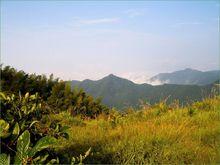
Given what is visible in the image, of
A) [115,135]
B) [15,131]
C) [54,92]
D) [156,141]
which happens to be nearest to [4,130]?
[15,131]

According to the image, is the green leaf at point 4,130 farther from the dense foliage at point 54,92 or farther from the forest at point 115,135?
the dense foliage at point 54,92

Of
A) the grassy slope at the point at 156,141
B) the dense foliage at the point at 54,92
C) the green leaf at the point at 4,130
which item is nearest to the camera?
the green leaf at the point at 4,130

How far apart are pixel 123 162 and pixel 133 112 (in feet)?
16.6

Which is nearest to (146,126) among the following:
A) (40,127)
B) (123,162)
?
(123,162)

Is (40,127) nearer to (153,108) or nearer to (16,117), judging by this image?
(16,117)

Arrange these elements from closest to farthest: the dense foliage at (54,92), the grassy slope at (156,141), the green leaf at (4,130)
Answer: the green leaf at (4,130) → the grassy slope at (156,141) → the dense foliage at (54,92)

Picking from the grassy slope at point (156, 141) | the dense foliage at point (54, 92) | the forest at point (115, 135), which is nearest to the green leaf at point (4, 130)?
the forest at point (115, 135)

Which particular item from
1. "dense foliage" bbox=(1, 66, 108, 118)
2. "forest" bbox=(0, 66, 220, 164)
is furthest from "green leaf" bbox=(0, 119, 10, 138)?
"dense foliage" bbox=(1, 66, 108, 118)

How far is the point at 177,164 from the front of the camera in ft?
20.2

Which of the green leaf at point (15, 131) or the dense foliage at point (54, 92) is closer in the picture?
the green leaf at point (15, 131)

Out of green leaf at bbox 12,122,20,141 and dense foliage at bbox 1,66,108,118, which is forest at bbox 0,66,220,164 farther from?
dense foliage at bbox 1,66,108,118

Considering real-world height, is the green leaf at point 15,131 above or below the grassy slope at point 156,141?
above

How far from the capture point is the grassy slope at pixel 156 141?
21.0 ft

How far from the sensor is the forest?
8.62 ft
